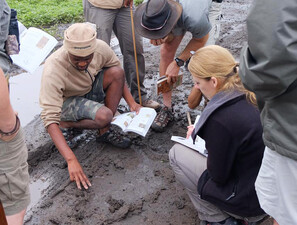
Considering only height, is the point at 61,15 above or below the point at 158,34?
below

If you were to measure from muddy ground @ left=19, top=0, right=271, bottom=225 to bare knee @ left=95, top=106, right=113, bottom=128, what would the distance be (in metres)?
0.32

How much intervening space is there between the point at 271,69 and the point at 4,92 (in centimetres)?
123

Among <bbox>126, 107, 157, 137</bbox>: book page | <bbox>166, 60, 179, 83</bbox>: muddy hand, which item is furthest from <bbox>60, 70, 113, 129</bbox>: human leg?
<bbox>166, 60, 179, 83</bbox>: muddy hand

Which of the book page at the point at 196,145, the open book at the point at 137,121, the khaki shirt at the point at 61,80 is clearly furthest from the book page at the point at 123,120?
the book page at the point at 196,145

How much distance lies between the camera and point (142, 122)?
321 centimetres

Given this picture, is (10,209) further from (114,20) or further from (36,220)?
(114,20)

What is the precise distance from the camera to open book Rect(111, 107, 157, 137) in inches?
122

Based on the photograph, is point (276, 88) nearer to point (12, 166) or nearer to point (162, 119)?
point (12, 166)

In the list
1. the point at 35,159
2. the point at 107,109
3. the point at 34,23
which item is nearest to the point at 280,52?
the point at 107,109

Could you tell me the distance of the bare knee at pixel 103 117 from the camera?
3.11 m

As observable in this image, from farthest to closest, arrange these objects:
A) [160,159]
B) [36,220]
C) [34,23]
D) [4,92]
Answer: [34,23], [160,159], [36,220], [4,92]

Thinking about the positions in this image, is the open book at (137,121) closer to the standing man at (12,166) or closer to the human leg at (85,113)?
the human leg at (85,113)

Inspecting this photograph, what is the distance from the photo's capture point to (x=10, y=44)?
2219 mm

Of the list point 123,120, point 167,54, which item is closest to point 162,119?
point 123,120
